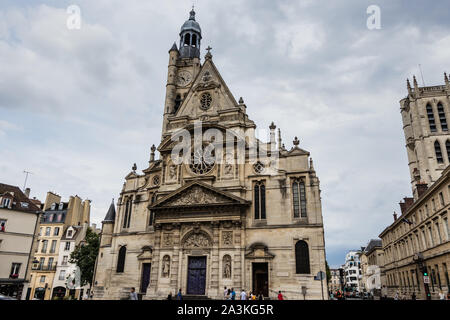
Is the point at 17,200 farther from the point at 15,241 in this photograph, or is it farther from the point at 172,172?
the point at 172,172

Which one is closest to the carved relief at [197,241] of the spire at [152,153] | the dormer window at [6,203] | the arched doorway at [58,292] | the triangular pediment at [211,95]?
the spire at [152,153]

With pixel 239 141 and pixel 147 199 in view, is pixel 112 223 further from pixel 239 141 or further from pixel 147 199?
pixel 239 141

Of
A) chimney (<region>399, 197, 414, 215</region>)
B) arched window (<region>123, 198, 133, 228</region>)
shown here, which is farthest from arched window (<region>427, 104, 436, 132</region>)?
arched window (<region>123, 198, 133, 228</region>)

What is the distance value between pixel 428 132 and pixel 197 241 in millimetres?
47541

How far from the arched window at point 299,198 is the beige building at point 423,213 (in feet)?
28.4

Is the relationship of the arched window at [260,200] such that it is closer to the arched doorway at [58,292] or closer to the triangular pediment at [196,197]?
the triangular pediment at [196,197]

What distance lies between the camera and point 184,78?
3981cm

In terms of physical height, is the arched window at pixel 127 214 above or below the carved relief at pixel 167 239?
above

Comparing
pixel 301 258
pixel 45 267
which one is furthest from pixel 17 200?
pixel 301 258

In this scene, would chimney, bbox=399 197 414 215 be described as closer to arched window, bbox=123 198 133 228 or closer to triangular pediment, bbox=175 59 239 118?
triangular pediment, bbox=175 59 239 118

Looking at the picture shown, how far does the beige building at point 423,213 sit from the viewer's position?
2253 cm

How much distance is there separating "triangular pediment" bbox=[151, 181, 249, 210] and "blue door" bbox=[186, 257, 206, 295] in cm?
419

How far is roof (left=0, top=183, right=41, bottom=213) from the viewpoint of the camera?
28.3m

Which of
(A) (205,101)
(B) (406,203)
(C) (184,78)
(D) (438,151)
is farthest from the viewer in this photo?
(D) (438,151)
